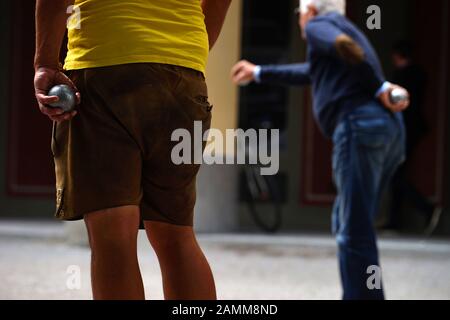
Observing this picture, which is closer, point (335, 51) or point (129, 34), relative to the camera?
point (129, 34)

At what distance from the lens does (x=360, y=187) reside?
3990mm

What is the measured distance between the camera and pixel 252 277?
19.5ft

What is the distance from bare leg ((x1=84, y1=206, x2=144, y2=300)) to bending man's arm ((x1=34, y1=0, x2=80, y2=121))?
0.95 feet

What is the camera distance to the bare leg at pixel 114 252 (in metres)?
2.36

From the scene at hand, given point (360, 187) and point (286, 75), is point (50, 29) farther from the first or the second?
point (286, 75)

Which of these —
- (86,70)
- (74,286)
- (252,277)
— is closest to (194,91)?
(86,70)

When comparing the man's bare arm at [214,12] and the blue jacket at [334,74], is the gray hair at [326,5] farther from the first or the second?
the man's bare arm at [214,12]

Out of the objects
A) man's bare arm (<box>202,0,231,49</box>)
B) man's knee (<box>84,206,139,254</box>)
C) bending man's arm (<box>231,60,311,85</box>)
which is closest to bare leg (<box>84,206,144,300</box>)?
man's knee (<box>84,206,139,254</box>)

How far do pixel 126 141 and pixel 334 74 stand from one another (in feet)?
6.42

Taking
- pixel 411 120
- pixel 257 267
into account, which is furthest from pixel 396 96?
pixel 411 120

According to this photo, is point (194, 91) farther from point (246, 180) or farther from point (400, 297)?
point (246, 180)

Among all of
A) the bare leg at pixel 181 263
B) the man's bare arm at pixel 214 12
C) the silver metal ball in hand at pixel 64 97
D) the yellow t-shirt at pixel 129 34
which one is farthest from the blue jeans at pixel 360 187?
the silver metal ball in hand at pixel 64 97

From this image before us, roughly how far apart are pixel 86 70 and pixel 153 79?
0.60 ft

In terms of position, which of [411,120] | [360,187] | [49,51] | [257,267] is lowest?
[257,267]
